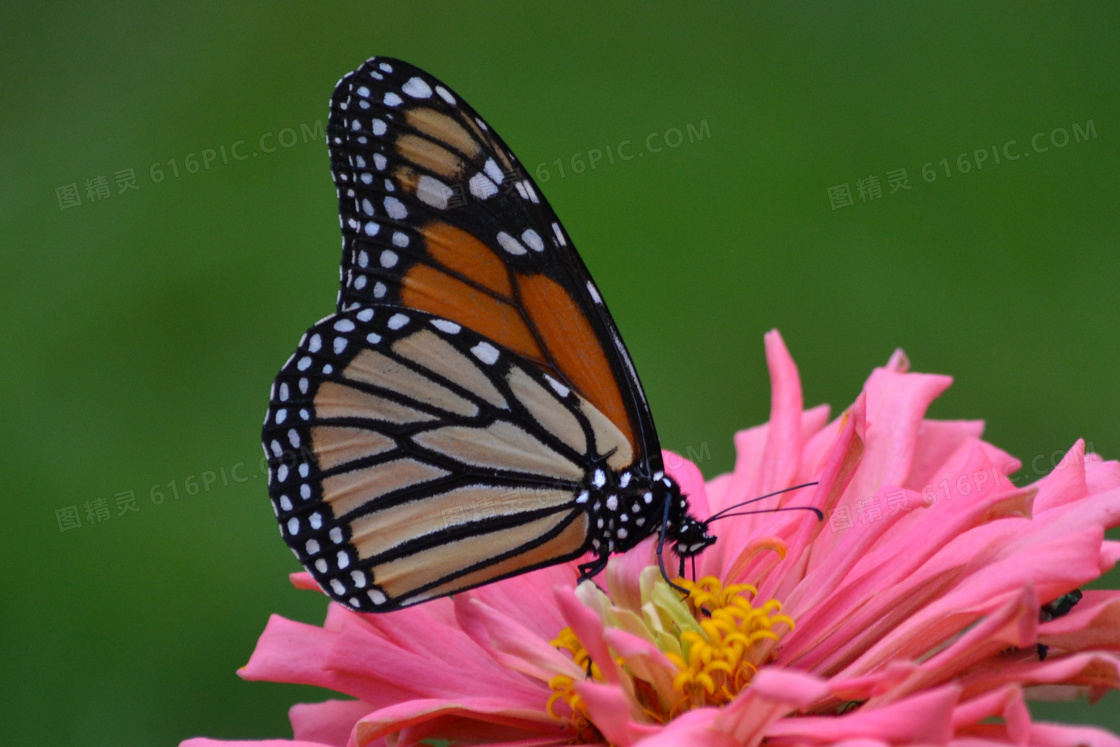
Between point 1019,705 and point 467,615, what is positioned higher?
point 467,615

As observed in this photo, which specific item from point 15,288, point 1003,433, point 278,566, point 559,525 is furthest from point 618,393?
point 15,288

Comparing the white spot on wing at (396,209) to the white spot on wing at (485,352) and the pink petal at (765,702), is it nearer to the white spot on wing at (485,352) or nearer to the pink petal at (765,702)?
the white spot on wing at (485,352)

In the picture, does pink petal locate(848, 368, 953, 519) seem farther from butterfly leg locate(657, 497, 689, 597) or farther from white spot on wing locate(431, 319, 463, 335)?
white spot on wing locate(431, 319, 463, 335)

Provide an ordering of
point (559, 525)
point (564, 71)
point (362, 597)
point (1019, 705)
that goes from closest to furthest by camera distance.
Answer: point (1019, 705) < point (362, 597) < point (559, 525) < point (564, 71)

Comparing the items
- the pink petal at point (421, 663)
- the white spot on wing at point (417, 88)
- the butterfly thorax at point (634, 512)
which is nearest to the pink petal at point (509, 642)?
the pink petal at point (421, 663)

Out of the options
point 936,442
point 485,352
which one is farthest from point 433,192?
point 936,442

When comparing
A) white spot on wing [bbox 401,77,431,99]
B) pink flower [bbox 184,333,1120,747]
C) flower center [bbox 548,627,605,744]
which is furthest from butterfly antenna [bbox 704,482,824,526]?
white spot on wing [bbox 401,77,431,99]

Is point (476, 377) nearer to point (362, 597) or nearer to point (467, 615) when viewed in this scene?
point (362, 597)

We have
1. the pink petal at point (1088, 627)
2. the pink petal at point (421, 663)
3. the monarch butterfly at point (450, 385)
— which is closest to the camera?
the pink petal at point (1088, 627)
